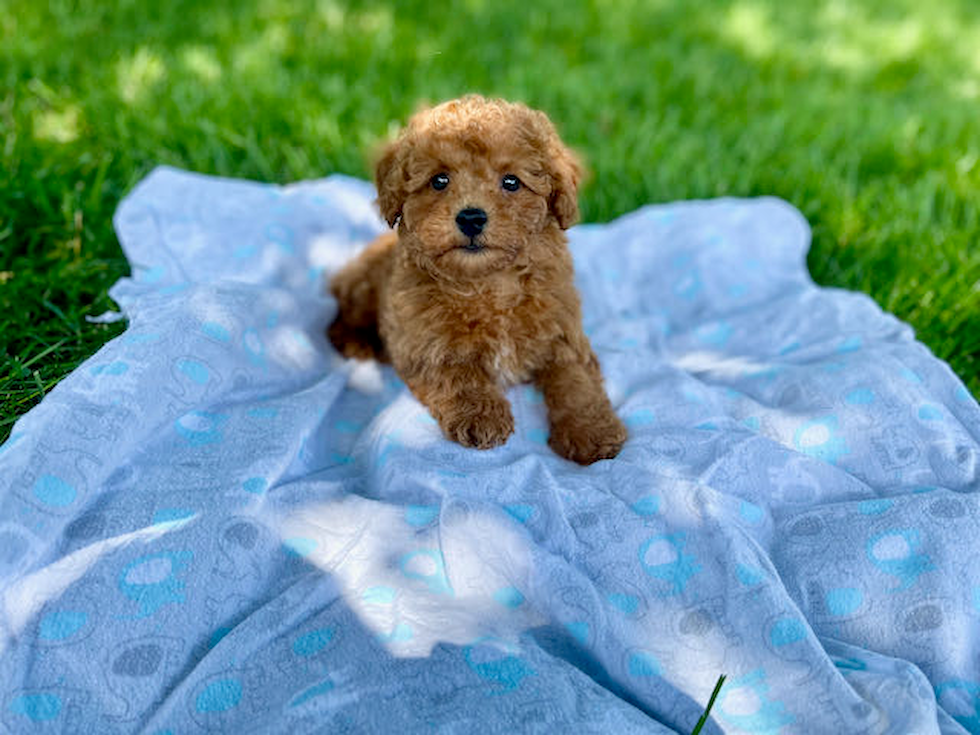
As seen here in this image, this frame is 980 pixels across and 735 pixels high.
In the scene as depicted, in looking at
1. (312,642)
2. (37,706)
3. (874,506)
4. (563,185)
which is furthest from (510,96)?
(37,706)

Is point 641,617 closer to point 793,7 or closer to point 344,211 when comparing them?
point 344,211

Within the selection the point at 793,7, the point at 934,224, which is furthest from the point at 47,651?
the point at 793,7

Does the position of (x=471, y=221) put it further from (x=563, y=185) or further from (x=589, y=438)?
(x=589, y=438)

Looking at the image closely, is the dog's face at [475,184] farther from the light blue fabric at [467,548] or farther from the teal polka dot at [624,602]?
the teal polka dot at [624,602]

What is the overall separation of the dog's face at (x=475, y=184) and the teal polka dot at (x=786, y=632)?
132 centimetres

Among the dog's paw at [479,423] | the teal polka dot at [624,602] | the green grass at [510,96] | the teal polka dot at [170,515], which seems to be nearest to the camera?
the teal polka dot at [624,602]

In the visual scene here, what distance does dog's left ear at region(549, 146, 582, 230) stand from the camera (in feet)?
8.95

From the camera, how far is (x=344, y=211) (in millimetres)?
4141

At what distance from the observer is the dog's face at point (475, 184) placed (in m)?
2.59

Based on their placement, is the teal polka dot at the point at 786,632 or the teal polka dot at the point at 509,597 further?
the teal polka dot at the point at 509,597

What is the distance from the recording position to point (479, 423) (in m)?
2.82

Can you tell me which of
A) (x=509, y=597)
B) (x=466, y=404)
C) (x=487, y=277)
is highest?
(x=487, y=277)

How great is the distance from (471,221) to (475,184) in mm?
129

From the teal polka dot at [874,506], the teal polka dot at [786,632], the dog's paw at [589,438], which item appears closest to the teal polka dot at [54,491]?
the dog's paw at [589,438]
